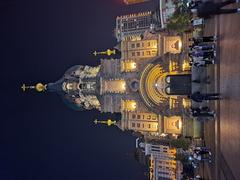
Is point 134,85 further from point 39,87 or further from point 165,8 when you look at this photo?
point 39,87

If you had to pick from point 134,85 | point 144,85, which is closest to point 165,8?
point 134,85

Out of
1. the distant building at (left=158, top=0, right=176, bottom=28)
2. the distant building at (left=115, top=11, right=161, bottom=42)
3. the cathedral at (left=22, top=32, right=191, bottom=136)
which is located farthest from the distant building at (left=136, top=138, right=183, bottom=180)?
the distant building at (left=115, top=11, right=161, bottom=42)

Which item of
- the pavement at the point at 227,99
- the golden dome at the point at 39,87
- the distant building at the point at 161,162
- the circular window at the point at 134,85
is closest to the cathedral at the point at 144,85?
the circular window at the point at 134,85

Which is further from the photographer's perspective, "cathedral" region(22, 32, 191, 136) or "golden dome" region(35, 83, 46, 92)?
"golden dome" region(35, 83, 46, 92)

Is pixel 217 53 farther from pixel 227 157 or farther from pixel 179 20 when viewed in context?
pixel 179 20

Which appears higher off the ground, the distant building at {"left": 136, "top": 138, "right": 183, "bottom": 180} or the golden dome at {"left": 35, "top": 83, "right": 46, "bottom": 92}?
the golden dome at {"left": 35, "top": 83, "right": 46, "bottom": 92}

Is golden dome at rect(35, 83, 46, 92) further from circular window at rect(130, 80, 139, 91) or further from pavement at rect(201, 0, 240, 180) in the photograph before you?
pavement at rect(201, 0, 240, 180)

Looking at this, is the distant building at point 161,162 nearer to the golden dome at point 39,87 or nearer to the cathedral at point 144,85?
the cathedral at point 144,85

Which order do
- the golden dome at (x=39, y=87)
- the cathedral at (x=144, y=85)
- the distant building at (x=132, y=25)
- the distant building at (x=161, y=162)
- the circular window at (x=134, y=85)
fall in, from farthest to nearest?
the distant building at (x=132, y=25) < the golden dome at (x=39, y=87) < the distant building at (x=161, y=162) < the circular window at (x=134, y=85) < the cathedral at (x=144, y=85)
